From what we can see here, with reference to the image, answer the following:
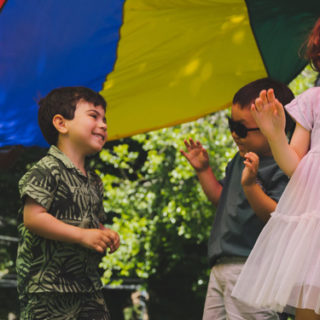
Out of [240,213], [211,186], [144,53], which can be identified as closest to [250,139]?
[240,213]

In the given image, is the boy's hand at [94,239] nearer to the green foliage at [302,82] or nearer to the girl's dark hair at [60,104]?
the girl's dark hair at [60,104]

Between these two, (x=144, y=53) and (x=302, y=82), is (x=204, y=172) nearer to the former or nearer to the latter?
(x=144, y=53)

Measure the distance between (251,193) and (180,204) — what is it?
12.0 feet

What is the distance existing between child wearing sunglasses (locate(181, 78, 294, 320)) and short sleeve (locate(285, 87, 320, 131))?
1.14ft

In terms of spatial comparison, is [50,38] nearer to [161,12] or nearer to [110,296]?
[161,12]

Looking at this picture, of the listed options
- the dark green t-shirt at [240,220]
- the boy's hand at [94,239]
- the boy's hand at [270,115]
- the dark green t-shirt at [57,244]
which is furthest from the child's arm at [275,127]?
the dark green t-shirt at [57,244]

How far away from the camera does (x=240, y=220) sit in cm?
238

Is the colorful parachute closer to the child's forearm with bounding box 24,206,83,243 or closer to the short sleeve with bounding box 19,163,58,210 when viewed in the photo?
the short sleeve with bounding box 19,163,58,210

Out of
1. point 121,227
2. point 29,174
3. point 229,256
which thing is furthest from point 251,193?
point 121,227

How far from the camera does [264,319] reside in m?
2.22

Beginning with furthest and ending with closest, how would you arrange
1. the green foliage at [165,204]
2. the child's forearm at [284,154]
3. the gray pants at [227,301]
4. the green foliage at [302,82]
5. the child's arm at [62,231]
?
the green foliage at [302,82]
the green foliage at [165,204]
the gray pants at [227,301]
the child's arm at [62,231]
the child's forearm at [284,154]

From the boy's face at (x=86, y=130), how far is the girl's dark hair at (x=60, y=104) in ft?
0.12

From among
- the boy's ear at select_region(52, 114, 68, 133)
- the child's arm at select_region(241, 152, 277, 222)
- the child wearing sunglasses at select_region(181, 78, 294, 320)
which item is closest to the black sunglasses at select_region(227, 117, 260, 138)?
the child wearing sunglasses at select_region(181, 78, 294, 320)

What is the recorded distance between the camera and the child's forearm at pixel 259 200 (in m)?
2.11
